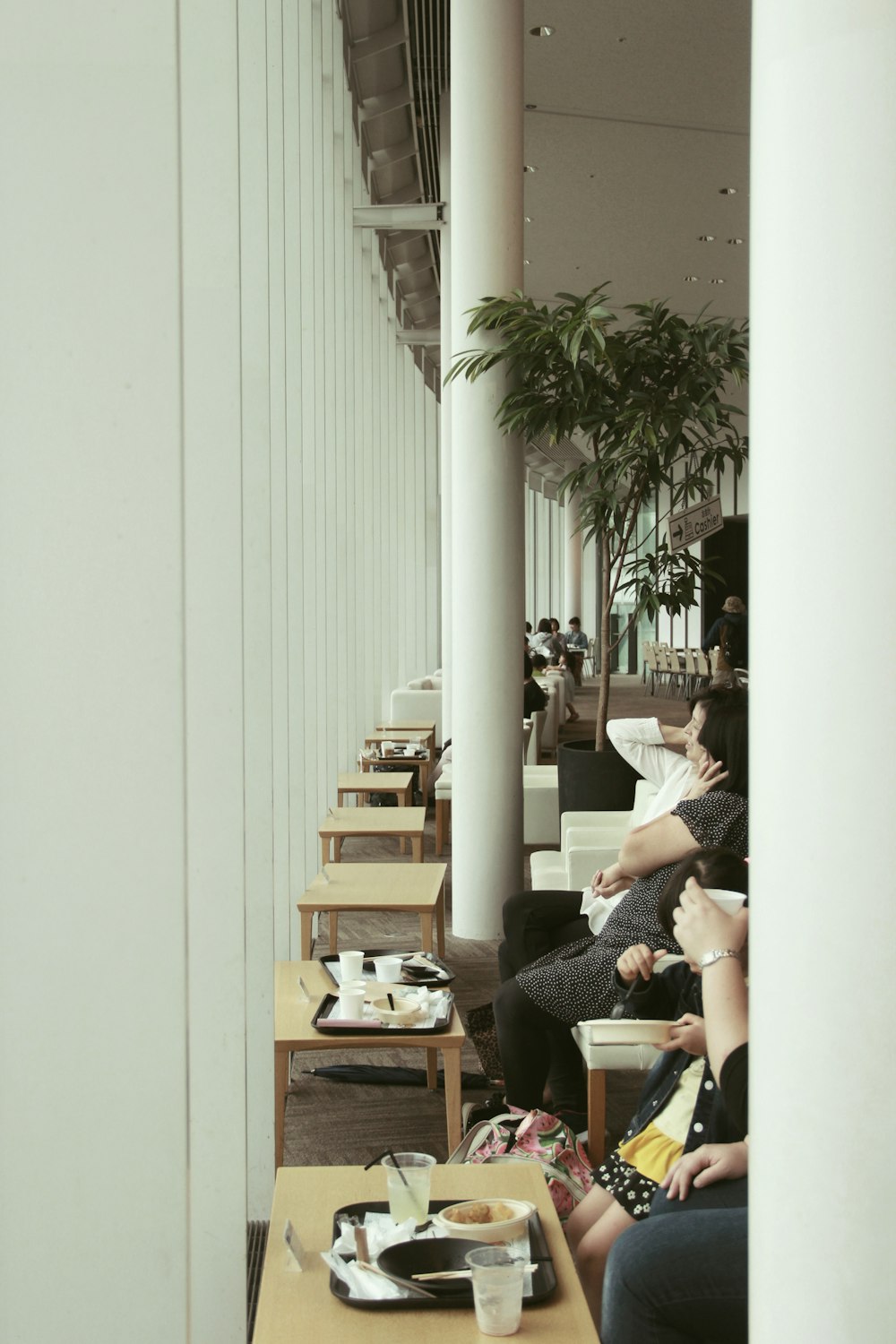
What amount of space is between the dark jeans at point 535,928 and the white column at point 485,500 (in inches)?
62.0

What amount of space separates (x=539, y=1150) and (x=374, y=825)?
3.05m

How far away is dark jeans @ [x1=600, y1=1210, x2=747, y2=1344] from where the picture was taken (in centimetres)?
177

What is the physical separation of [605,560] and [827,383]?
5.00 metres

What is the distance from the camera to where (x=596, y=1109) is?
300 centimetres

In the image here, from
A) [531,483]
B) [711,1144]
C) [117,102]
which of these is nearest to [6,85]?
[117,102]

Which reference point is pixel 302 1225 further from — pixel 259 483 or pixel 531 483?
pixel 531 483

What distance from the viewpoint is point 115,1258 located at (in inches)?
72.9

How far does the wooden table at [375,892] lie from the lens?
160 inches

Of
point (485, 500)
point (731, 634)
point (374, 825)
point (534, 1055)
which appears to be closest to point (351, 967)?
point (534, 1055)

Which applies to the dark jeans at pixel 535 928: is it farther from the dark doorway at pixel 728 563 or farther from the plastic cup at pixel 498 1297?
the dark doorway at pixel 728 563

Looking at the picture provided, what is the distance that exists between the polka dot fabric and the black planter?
2.97 m

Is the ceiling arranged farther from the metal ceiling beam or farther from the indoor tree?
the indoor tree

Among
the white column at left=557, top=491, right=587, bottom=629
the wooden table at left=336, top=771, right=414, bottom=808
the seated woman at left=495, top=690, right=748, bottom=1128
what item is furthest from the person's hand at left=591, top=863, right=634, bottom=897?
the white column at left=557, top=491, right=587, bottom=629

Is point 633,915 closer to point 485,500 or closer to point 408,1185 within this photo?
point 408,1185
